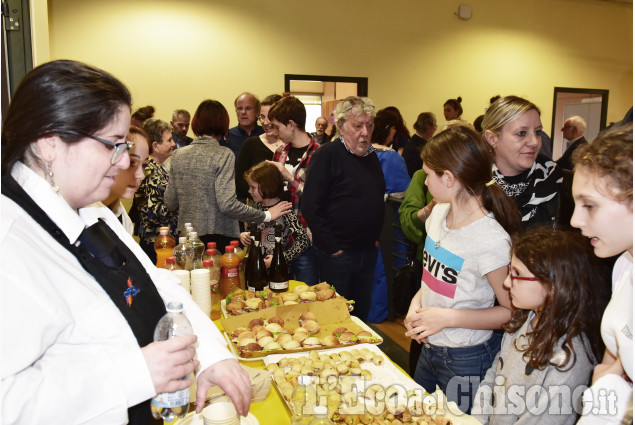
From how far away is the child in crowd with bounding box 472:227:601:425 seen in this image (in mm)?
Answer: 1401

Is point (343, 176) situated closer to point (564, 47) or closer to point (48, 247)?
point (48, 247)

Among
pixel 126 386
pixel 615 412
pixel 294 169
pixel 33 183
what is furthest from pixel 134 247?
pixel 294 169

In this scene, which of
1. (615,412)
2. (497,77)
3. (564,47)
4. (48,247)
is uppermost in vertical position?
(564,47)

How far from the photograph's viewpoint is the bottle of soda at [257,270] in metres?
2.43

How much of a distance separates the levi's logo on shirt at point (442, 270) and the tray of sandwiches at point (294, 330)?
30 cm

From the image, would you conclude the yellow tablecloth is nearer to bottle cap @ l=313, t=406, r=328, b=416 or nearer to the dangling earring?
bottle cap @ l=313, t=406, r=328, b=416

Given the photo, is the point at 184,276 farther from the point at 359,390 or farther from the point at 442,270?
the point at 442,270

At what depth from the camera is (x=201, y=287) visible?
2.06 meters

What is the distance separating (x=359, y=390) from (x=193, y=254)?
1.19m

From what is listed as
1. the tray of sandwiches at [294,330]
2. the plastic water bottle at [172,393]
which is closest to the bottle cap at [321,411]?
the plastic water bottle at [172,393]

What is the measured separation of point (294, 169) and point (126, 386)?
261 cm

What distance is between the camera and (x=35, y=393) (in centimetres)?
81

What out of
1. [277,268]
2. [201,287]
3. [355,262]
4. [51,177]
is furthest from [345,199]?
[51,177]

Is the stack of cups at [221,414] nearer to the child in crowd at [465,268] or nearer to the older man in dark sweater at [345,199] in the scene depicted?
the child in crowd at [465,268]
